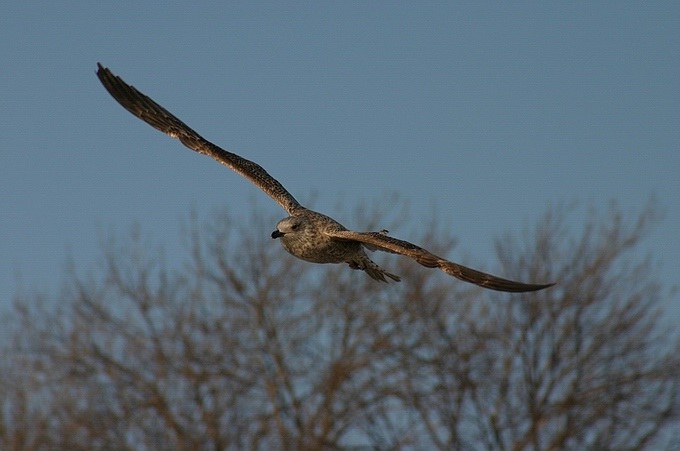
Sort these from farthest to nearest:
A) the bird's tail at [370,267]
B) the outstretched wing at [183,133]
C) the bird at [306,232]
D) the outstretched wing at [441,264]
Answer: the outstretched wing at [183,133] → the bird's tail at [370,267] → the bird at [306,232] → the outstretched wing at [441,264]

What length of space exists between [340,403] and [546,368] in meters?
3.91

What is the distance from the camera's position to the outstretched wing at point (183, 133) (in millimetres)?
12195

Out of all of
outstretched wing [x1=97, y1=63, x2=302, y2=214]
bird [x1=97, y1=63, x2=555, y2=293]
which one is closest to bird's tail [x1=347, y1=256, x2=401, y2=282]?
bird [x1=97, y1=63, x2=555, y2=293]

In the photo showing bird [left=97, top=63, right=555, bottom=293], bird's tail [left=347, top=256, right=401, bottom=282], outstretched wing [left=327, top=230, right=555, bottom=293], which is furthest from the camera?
bird's tail [left=347, top=256, right=401, bottom=282]

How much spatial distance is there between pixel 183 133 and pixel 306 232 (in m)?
2.34

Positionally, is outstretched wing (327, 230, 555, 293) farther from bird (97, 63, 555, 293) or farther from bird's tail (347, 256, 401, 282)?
bird's tail (347, 256, 401, 282)

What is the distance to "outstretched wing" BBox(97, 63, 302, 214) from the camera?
40.0 feet

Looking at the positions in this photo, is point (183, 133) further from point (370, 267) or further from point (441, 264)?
point (441, 264)

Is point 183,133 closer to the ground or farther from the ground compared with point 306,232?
farther from the ground

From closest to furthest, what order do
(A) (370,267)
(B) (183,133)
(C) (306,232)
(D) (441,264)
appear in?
(D) (441,264) → (C) (306,232) → (A) (370,267) → (B) (183,133)

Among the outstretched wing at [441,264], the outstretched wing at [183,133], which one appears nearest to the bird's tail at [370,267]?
the outstretched wing at [183,133]

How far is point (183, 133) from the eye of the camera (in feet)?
41.9

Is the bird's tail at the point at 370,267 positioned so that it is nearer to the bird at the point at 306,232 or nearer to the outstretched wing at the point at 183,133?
the bird at the point at 306,232

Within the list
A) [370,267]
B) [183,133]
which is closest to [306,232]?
[370,267]
